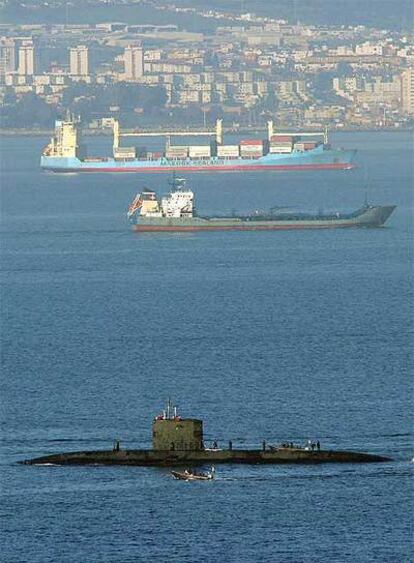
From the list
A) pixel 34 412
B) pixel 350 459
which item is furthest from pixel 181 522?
pixel 34 412

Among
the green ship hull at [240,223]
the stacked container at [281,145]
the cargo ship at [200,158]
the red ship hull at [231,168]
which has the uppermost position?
the stacked container at [281,145]

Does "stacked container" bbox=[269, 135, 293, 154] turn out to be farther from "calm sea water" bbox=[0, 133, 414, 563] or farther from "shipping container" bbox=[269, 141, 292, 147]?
"calm sea water" bbox=[0, 133, 414, 563]

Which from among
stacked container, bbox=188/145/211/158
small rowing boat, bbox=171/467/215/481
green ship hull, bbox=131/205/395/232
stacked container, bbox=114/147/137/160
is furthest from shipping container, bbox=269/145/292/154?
small rowing boat, bbox=171/467/215/481

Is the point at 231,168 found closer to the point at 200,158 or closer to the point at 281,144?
the point at 200,158

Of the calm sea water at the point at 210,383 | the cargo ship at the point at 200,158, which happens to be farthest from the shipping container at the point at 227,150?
the calm sea water at the point at 210,383

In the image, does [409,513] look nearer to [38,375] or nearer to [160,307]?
[38,375]

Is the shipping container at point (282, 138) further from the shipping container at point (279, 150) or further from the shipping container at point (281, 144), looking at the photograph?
the shipping container at point (279, 150)

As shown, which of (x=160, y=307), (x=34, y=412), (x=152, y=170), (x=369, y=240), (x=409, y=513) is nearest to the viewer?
(x=409, y=513)
